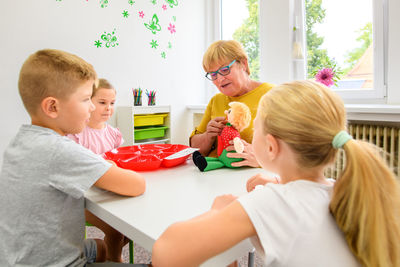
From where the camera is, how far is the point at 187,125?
3.54m

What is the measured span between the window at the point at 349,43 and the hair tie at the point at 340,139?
2.28 metres

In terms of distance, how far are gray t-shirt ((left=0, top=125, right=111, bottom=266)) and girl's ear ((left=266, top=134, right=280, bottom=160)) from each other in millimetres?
468

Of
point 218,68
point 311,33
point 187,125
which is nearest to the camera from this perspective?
point 218,68

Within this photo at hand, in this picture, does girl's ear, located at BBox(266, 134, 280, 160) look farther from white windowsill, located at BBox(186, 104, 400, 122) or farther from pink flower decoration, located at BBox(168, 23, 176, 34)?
pink flower decoration, located at BBox(168, 23, 176, 34)

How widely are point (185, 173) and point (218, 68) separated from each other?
70 centimetres

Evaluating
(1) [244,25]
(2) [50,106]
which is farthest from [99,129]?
(1) [244,25]

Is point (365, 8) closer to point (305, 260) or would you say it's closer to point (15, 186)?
point (305, 260)

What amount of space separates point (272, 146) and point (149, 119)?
7.59ft

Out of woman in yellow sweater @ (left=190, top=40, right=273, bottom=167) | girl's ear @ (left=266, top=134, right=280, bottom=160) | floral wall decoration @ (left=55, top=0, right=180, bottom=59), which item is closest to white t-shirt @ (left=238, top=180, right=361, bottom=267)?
girl's ear @ (left=266, top=134, right=280, bottom=160)

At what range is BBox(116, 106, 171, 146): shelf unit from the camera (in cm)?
263

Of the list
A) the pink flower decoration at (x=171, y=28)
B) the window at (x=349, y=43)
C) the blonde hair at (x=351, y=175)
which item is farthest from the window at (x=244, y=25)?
the blonde hair at (x=351, y=175)

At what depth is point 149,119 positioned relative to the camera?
2830 mm

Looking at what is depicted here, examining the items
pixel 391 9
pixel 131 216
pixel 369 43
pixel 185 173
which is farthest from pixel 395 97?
pixel 131 216

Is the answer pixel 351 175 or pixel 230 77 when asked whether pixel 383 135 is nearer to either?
pixel 230 77
